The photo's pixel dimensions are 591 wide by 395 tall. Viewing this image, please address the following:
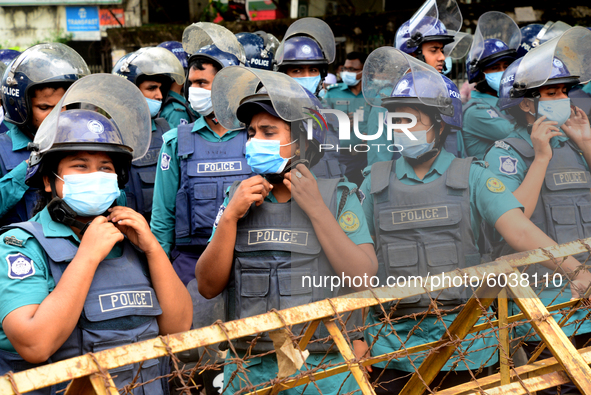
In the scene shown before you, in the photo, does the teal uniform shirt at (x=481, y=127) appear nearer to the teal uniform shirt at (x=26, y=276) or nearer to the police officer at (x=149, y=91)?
the police officer at (x=149, y=91)

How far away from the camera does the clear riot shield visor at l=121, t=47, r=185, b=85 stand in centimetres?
472

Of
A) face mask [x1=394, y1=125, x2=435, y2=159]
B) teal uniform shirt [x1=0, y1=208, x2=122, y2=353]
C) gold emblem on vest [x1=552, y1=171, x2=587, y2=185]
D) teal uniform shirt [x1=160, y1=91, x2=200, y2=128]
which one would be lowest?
teal uniform shirt [x1=0, y1=208, x2=122, y2=353]

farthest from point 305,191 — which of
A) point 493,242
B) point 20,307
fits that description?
point 20,307

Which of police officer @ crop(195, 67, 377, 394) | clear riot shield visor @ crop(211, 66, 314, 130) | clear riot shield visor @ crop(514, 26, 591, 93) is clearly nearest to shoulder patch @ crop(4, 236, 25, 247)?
police officer @ crop(195, 67, 377, 394)

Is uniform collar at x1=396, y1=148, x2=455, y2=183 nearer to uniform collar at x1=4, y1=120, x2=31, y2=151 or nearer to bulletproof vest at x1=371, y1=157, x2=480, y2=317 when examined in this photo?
bulletproof vest at x1=371, y1=157, x2=480, y2=317

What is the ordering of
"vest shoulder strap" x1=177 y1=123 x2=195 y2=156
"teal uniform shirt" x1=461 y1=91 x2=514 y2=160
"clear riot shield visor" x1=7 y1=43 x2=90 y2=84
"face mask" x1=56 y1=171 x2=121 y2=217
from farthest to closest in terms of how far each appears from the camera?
"teal uniform shirt" x1=461 y1=91 x2=514 y2=160, "clear riot shield visor" x1=7 y1=43 x2=90 y2=84, "vest shoulder strap" x1=177 y1=123 x2=195 y2=156, "face mask" x1=56 y1=171 x2=121 y2=217

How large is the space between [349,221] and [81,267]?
111cm

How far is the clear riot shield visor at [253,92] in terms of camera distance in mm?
2398

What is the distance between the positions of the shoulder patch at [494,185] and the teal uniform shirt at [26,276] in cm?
185

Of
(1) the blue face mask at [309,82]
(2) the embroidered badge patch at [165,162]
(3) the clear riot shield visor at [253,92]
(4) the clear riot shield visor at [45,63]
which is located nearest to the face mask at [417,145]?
(3) the clear riot shield visor at [253,92]

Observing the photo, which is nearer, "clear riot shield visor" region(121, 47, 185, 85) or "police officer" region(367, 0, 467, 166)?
"clear riot shield visor" region(121, 47, 185, 85)

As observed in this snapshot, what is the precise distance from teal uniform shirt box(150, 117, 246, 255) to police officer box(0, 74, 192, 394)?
1067 mm

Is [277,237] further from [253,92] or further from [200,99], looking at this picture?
[200,99]

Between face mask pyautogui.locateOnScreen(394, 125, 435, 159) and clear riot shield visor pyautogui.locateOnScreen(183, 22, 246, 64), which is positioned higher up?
clear riot shield visor pyautogui.locateOnScreen(183, 22, 246, 64)
